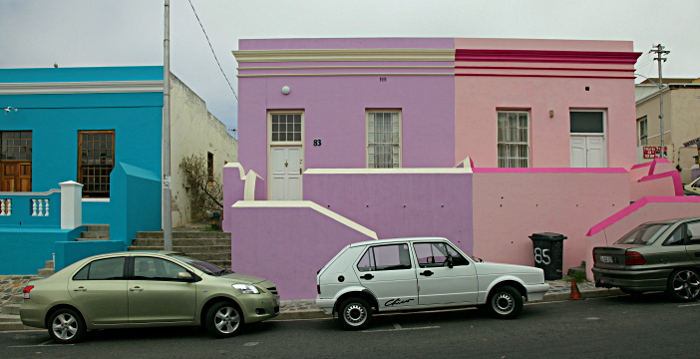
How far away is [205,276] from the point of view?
8.20 m

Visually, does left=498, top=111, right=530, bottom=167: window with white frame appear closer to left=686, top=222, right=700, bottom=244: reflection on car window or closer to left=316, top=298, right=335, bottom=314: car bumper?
left=686, top=222, right=700, bottom=244: reflection on car window

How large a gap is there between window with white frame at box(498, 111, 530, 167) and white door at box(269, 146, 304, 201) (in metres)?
6.00

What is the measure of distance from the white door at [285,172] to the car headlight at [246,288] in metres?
6.26

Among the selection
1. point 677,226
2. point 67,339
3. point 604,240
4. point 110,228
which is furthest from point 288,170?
point 677,226

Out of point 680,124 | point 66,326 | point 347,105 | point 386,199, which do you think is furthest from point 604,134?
point 680,124

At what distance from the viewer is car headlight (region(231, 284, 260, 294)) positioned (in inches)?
319

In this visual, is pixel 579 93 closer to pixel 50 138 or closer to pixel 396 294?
pixel 396 294

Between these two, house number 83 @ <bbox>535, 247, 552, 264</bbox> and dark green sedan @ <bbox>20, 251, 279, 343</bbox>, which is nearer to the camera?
dark green sedan @ <bbox>20, 251, 279, 343</bbox>

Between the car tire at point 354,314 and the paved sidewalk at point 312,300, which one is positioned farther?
the paved sidewalk at point 312,300

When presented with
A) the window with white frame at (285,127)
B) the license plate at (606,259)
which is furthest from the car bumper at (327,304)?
the window with white frame at (285,127)

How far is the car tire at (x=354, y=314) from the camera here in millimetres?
8156

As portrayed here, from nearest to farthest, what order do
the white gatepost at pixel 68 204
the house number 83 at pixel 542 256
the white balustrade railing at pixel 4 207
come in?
the house number 83 at pixel 542 256, the white gatepost at pixel 68 204, the white balustrade railing at pixel 4 207

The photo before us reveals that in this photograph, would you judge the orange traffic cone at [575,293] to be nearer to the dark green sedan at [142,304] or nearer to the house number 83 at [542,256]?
the house number 83 at [542,256]

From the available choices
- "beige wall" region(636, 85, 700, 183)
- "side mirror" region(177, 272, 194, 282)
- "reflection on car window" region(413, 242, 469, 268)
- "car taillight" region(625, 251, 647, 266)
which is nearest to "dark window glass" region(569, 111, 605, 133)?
"car taillight" region(625, 251, 647, 266)
